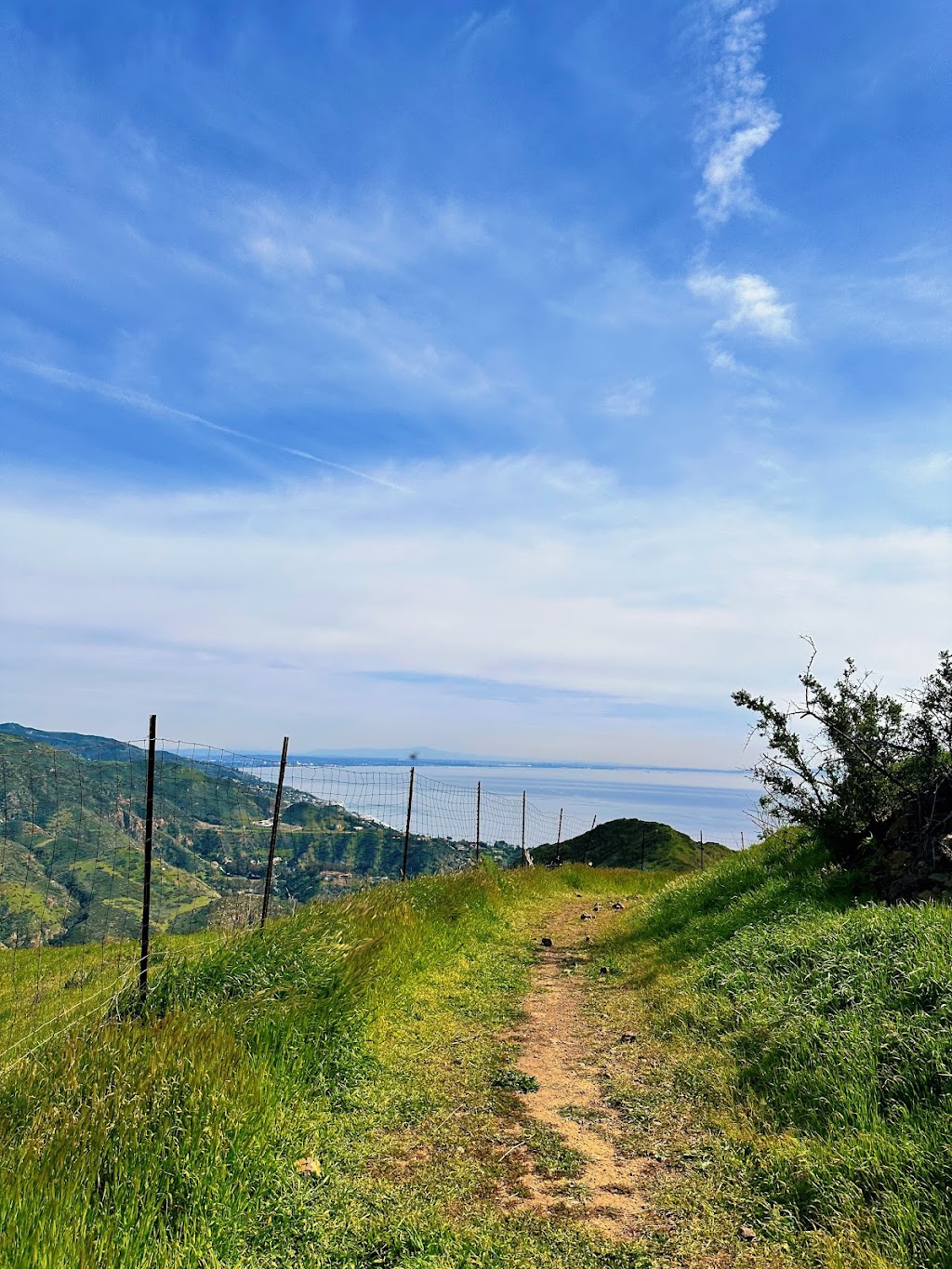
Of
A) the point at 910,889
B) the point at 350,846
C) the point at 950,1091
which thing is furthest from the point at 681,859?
the point at 950,1091

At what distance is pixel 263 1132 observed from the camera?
524 centimetres

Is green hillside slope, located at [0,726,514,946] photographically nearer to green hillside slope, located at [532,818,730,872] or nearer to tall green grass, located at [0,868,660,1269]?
tall green grass, located at [0,868,660,1269]

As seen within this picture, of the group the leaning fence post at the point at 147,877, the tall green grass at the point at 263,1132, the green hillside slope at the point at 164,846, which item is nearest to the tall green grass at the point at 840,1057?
the tall green grass at the point at 263,1132

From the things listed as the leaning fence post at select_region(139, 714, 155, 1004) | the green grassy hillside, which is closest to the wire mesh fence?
the leaning fence post at select_region(139, 714, 155, 1004)

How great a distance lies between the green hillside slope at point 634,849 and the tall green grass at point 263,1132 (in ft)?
126

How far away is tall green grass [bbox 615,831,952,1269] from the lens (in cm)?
435

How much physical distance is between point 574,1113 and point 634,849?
49.9 m

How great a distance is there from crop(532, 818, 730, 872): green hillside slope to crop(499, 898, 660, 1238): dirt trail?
35648 millimetres

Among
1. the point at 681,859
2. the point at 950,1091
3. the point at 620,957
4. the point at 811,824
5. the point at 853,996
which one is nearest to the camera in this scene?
the point at 950,1091

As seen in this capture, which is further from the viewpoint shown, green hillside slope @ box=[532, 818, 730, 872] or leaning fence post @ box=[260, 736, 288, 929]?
green hillside slope @ box=[532, 818, 730, 872]

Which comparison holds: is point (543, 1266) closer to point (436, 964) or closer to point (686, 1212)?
point (686, 1212)

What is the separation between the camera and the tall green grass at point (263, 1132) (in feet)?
13.1

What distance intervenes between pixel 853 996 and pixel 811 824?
667 cm

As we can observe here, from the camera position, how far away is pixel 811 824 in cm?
1291
